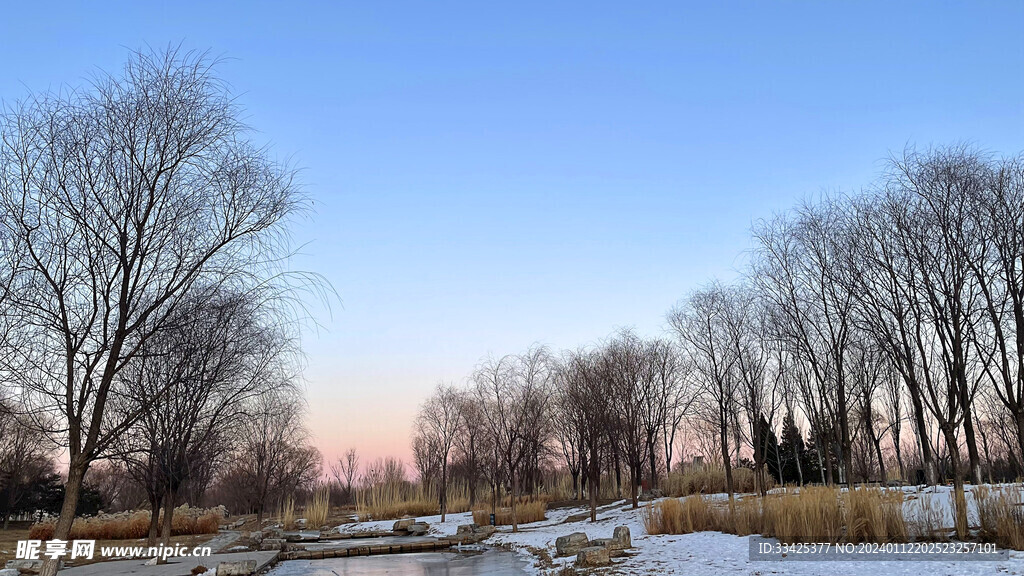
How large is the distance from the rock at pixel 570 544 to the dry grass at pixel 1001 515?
7289 millimetres

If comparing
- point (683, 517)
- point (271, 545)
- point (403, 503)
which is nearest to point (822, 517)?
point (683, 517)

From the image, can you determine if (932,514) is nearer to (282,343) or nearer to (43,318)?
(282,343)

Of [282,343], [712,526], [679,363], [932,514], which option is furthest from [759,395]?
[282,343]

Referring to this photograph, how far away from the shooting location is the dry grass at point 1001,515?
9.71 m

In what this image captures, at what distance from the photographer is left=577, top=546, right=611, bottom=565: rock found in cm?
1210

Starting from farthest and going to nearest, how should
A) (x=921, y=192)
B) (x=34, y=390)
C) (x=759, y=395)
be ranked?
(x=759, y=395)
(x=921, y=192)
(x=34, y=390)

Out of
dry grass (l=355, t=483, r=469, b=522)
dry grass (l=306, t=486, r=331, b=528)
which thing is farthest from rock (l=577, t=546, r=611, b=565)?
dry grass (l=355, t=483, r=469, b=522)

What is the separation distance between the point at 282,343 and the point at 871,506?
10.4 m

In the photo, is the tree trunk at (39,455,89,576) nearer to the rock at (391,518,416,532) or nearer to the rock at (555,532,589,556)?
the rock at (555,532,589,556)

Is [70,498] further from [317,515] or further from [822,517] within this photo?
[317,515]

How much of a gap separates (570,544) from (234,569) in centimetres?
696

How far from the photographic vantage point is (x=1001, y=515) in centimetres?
1007

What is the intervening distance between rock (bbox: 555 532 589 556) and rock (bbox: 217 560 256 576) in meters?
6.53

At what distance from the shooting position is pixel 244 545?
20703 mm
